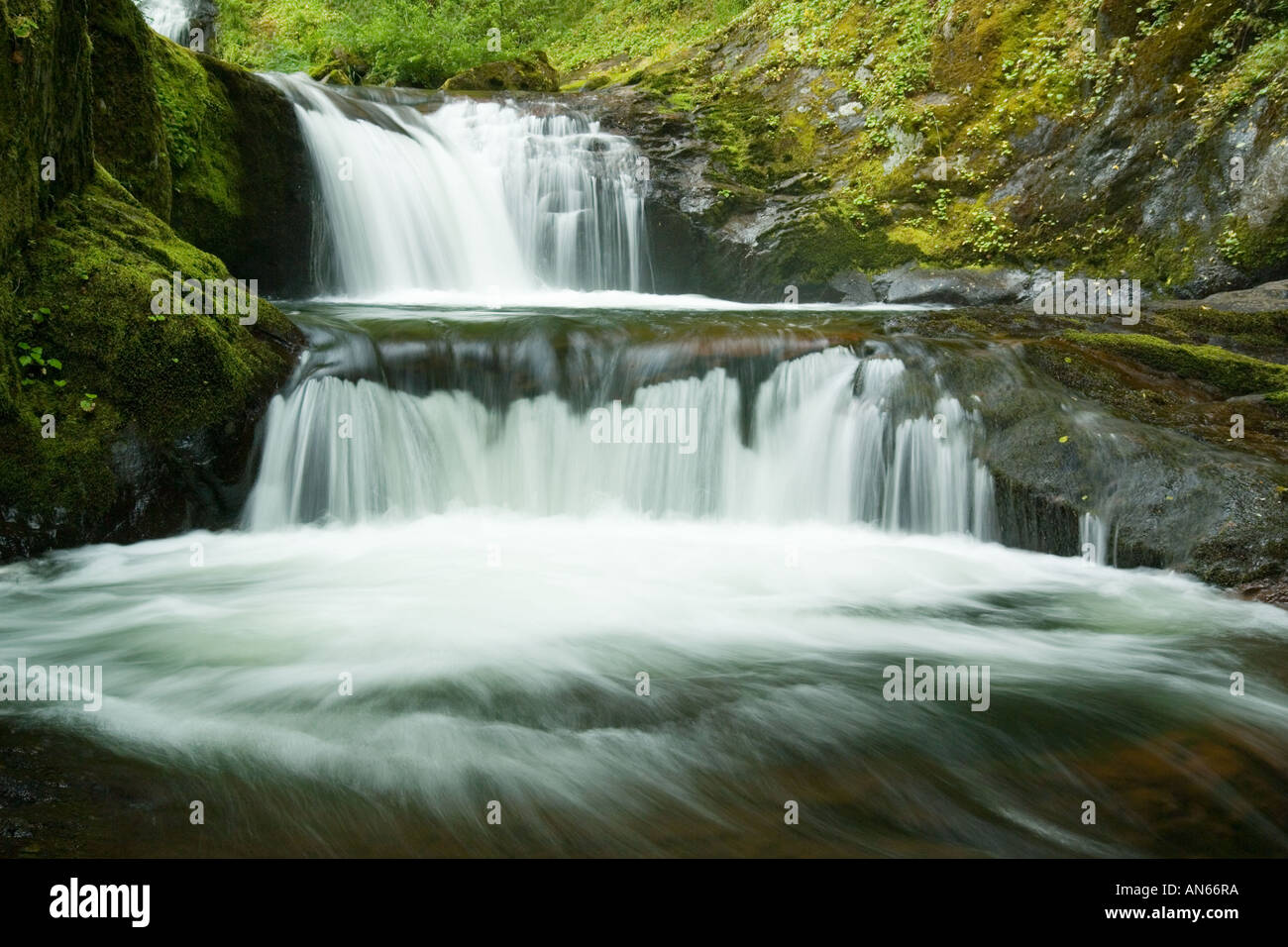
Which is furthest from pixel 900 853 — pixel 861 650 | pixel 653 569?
pixel 653 569

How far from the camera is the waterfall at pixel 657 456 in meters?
6.36

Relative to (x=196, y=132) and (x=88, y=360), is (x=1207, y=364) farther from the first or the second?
(x=196, y=132)

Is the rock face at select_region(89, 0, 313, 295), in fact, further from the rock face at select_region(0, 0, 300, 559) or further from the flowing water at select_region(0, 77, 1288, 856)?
the flowing water at select_region(0, 77, 1288, 856)

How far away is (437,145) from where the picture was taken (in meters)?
12.0

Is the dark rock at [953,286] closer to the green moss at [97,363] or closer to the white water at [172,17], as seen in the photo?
the green moss at [97,363]

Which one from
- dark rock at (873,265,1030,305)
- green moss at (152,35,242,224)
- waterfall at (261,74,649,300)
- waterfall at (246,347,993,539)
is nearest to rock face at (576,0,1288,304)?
dark rock at (873,265,1030,305)

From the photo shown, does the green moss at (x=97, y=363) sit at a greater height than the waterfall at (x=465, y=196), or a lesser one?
lesser

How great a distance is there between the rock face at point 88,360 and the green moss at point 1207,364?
21.2 ft

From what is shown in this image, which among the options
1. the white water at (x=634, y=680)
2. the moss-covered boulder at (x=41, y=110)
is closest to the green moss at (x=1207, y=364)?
the white water at (x=634, y=680)

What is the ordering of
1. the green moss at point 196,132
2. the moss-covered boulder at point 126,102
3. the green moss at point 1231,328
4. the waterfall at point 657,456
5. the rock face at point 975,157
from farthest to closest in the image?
the rock face at point 975,157 < the green moss at point 196,132 < the green moss at point 1231,328 < the moss-covered boulder at point 126,102 < the waterfall at point 657,456

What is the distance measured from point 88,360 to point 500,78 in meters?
11.1

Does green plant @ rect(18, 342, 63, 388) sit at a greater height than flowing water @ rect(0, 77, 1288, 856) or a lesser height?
greater

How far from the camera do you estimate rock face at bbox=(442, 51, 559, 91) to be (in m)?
14.6

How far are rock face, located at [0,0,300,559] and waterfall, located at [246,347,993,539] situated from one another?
49 centimetres
